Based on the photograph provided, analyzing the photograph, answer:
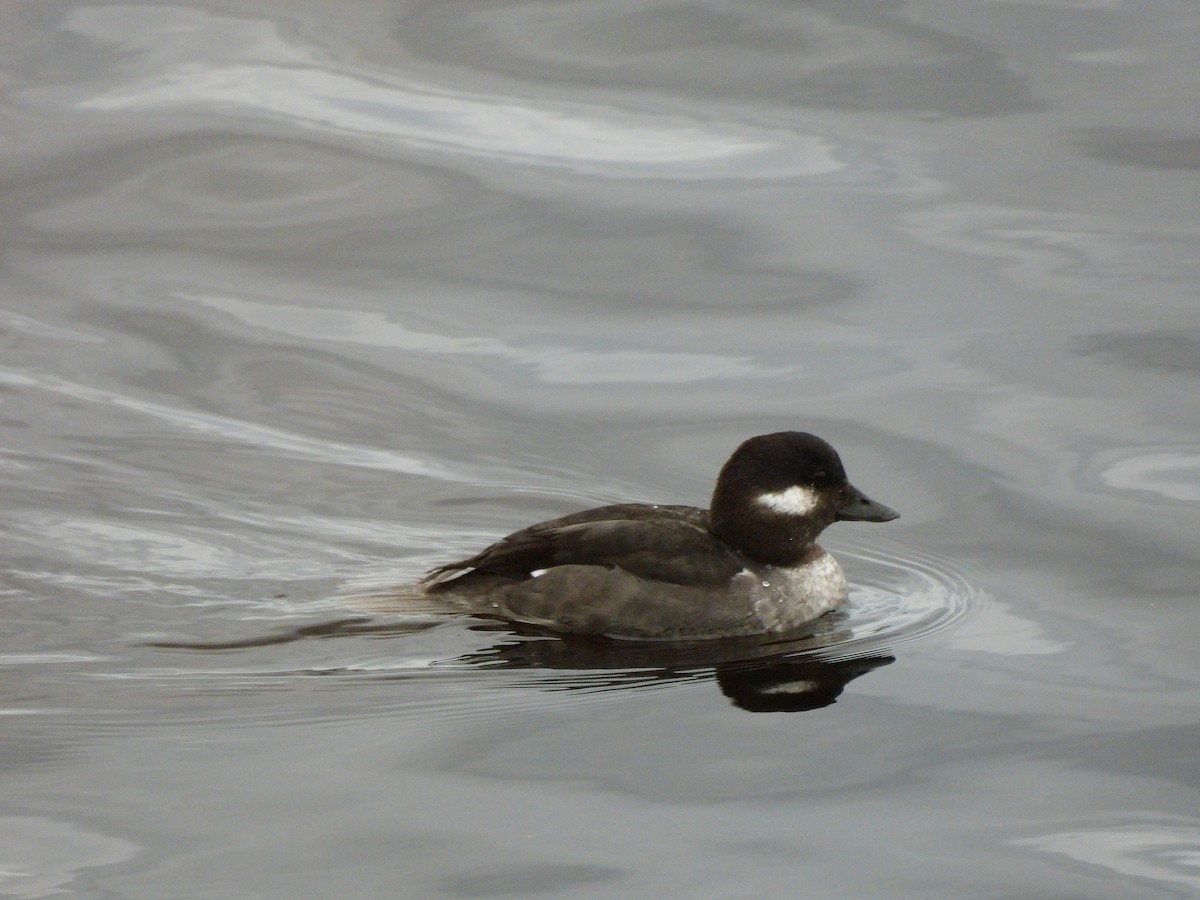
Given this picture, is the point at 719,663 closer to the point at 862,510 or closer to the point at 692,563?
the point at 692,563

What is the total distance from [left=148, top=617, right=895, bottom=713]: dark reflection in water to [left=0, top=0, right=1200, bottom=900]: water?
35 millimetres

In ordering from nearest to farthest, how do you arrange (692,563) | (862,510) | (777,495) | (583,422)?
(692,563) → (777,495) → (862,510) → (583,422)

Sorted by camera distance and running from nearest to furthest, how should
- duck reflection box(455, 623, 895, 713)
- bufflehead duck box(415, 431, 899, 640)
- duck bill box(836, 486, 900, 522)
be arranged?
duck reflection box(455, 623, 895, 713)
bufflehead duck box(415, 431, 899, 640)
duck bill box(836, 486, 900, 522)

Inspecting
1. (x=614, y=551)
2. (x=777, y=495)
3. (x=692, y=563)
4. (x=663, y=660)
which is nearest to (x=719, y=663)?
(x=663, y=660)

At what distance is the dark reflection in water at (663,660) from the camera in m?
6.93

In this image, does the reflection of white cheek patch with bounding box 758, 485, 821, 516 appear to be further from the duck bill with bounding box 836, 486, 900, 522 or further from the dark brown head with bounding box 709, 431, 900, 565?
the duck bill with bounding box 836, 486, 900, 522

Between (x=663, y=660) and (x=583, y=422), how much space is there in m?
2.85

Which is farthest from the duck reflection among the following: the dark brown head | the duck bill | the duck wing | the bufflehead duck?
the duck bill

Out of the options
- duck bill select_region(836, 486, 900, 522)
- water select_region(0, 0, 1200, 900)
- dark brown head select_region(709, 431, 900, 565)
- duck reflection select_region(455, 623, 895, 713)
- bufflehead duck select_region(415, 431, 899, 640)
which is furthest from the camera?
duck bill select_region(836, 486, 900, 522)

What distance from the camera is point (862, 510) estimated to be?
8.18 m

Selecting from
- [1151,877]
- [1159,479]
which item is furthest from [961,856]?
[1159,479]

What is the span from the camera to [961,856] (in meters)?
5.63

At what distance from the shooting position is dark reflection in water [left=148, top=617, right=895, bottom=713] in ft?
22.7

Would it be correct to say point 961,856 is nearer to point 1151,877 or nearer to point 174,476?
point 1151,877
